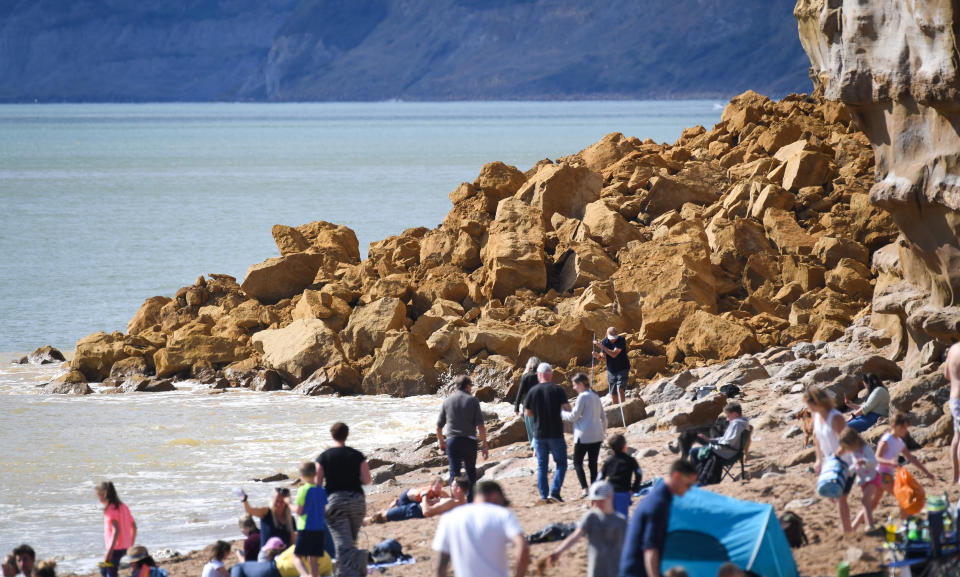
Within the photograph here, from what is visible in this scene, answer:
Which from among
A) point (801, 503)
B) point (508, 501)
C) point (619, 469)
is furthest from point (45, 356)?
point (801, 503)

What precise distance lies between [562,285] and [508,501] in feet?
46.1

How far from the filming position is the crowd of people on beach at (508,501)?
830cm

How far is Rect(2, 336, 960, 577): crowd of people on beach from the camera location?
830 cm

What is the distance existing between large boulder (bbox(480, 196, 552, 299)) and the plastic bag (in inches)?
566

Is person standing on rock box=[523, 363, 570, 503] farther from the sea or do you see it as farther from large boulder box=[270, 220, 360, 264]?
large boulder box=[270, 220, 360, 264]

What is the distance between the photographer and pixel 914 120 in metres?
14.8

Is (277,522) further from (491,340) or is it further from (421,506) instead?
(491,340)

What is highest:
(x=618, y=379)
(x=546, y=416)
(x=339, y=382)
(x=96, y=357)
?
(x=96, y=357)

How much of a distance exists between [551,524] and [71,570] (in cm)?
497

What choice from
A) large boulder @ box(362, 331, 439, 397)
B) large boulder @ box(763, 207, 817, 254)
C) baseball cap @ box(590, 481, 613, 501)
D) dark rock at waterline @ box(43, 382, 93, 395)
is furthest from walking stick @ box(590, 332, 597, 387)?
baseball cap @ box(590, 481, 613, 501)

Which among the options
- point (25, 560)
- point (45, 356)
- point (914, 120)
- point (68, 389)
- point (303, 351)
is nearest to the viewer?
point (25, 560)

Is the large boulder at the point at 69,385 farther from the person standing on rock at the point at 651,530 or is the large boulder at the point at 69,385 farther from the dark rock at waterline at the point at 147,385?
the person standing on rock at the point at 651,530

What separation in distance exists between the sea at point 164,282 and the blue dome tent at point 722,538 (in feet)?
21.6

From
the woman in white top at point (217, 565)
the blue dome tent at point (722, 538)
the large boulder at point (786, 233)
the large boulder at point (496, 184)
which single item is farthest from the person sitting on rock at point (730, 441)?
the large boulder at point (496, 184)
